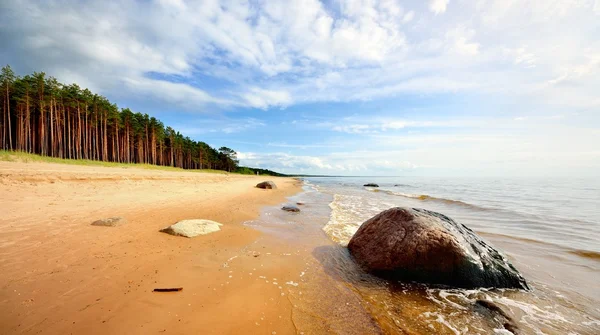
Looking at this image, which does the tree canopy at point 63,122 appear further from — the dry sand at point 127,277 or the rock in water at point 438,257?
the rock in water at point 438,257

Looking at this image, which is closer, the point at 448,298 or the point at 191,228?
the point at 448,298

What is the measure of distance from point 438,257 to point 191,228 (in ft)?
23.9

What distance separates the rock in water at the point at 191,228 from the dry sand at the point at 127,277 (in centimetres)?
29

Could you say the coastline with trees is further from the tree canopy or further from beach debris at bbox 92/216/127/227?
beach debris at bbox 92/216/127/227

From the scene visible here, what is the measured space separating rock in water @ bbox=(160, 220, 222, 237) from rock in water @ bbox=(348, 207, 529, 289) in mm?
5257

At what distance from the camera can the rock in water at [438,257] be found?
510cm

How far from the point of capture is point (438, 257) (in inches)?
204

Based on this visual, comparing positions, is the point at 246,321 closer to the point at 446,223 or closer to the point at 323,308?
the point at 323,308

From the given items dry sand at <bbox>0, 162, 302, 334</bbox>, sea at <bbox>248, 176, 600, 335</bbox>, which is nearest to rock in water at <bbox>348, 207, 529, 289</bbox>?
sea at <bbox>248, 176, 600, 335</bbox>

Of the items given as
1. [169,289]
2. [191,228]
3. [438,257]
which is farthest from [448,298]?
[191,228]

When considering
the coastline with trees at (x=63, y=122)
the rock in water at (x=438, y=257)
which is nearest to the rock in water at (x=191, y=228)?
the rock in water at (x=438, y=257)

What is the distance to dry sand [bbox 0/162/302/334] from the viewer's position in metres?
3.25

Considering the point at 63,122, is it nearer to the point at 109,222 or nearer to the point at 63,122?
the point at 63,122

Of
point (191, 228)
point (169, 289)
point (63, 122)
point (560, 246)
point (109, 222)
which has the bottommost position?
point (560, 246)
